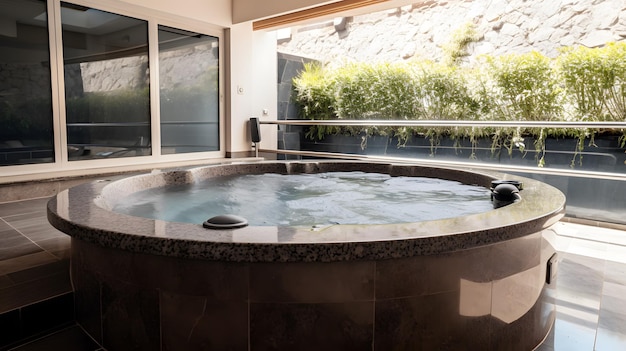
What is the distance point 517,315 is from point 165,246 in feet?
3.80

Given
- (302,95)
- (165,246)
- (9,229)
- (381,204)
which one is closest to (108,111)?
(9,229)

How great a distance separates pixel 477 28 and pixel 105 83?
6.77 m

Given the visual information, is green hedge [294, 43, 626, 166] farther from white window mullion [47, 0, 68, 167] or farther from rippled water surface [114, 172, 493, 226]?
white window mullion [47, 0, 68, 167]

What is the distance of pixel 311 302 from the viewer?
1176mm

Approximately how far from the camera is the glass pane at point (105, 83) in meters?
4.23

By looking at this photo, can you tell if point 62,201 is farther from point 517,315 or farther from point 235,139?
point 235,139

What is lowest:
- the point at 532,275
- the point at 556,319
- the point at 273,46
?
the point at 556,319

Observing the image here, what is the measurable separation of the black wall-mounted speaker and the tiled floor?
311cm

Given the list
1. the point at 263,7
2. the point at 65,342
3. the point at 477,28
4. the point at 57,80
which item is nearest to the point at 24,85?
the point at 57,80

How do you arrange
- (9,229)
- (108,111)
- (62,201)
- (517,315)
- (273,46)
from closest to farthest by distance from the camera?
(517,315) → (62,201) → (9,229) → (108,111) → (273,46)

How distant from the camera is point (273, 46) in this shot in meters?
6.24

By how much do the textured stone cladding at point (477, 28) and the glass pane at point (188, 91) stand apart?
2.23 m

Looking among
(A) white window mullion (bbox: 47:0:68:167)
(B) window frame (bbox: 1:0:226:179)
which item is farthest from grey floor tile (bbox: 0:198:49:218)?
(A) white window mullion (bbox: 47:0:68:167)

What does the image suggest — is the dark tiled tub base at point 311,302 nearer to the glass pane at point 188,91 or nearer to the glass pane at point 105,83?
the glass pane at point 105,83
